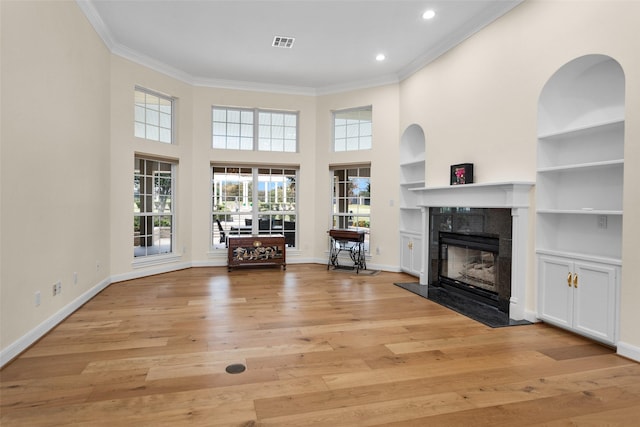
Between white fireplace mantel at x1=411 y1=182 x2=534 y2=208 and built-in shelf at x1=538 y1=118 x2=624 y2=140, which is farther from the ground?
built-in shelf at x1=538 y1=118 x2=624 y2=140

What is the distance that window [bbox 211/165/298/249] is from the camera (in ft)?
23.3

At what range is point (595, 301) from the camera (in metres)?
3.14

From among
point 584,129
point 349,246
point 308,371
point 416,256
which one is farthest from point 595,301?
point 349,246

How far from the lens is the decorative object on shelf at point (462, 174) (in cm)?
458

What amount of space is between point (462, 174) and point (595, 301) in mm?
2054

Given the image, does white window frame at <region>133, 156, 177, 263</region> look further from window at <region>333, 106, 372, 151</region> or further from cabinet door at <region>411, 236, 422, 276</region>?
cabinet door at <region>411, 236, 422, 276</region>

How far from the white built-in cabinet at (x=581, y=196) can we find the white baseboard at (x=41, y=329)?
469 cm

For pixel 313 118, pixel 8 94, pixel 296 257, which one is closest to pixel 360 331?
pixel 8 94

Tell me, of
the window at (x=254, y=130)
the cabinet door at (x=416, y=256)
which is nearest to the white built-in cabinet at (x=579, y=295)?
the cabinet door at (x=416, y=256)

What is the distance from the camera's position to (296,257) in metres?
7.35

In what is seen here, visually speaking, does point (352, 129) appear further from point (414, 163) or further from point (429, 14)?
point (429, 14)

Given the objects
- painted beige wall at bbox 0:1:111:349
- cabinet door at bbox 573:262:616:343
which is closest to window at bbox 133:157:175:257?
painted beige wall at bbox 0:1:111:349

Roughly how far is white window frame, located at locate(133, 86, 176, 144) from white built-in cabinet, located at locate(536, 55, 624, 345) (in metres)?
5.60

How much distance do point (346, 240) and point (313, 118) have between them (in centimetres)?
259
